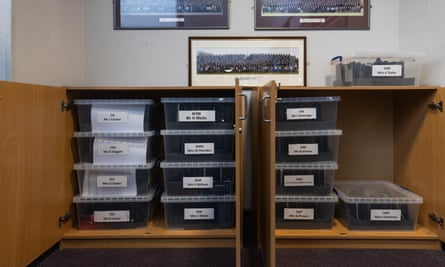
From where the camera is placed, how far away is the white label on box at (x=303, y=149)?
1.45 m

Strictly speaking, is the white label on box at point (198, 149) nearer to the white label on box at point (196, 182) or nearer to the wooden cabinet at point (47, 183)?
the white label on box at point (196, 182)

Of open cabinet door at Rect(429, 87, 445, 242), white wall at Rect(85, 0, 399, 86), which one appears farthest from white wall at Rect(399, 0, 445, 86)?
open cabinet door at Rect(429, 87, 445, 242)

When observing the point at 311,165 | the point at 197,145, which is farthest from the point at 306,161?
the point at 197,145

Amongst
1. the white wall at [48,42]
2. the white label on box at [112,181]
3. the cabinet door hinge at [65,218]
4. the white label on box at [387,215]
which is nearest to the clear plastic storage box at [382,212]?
the white label on box at [387,215]

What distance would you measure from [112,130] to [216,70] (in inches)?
28.0

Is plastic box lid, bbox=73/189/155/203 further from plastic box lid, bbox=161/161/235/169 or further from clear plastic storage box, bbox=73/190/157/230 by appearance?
plastic box lid, bbox=161/161/235/169

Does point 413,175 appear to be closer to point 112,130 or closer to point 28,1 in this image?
point 112,130

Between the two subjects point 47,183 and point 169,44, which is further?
point 169,44

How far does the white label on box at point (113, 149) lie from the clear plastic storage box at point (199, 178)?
200mm

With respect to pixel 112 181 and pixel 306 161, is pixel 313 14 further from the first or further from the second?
pixel 112 181

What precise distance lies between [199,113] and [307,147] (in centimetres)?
55

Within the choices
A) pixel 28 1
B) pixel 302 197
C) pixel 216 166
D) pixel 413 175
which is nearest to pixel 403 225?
pixel 413 175

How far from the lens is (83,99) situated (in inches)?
59.2

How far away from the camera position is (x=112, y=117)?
1.43 metres
